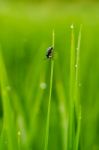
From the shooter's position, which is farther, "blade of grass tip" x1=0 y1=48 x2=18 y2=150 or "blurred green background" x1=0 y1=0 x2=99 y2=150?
"blurred green background" x1=0 y1=0 x2=99 y2=150

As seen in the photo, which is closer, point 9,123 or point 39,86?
point 9,123

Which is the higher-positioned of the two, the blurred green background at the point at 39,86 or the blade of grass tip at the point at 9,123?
the blade of grass tip at the point at 9,123

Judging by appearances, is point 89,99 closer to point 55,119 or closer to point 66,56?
point 55,119

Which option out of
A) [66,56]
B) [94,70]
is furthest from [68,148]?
[66,56]

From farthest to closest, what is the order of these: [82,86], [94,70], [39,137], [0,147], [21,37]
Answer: [21,37] < [94,70] < [82,86] < [39,137] < [0,147]

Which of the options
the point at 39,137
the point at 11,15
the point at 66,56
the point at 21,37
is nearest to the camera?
the point at 39,137

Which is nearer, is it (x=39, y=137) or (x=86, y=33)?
(x=39, y=137)

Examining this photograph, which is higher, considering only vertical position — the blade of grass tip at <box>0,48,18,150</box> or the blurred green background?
the blade of grass tip at <box>0,48,18,150</box>

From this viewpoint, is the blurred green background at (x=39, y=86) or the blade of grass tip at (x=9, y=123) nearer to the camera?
the blade of grass tip at (x=9, y=123)
